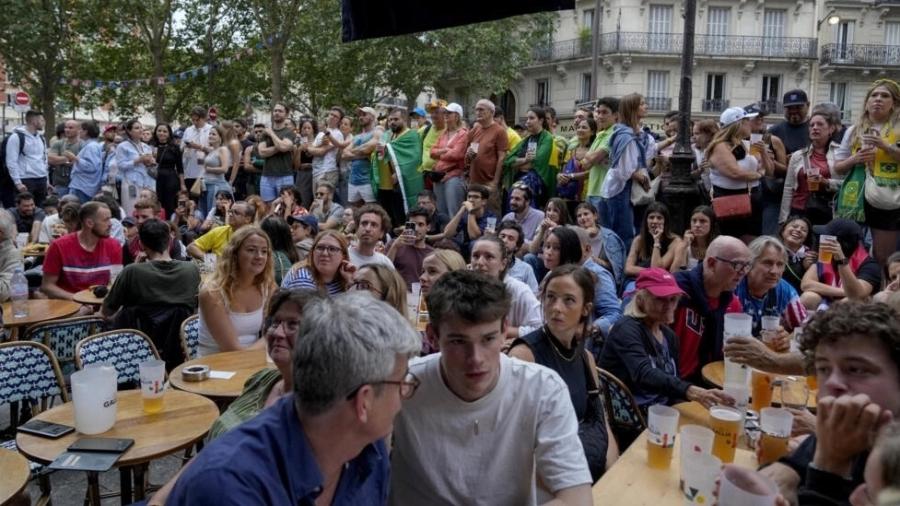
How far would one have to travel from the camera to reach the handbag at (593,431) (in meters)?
2.83

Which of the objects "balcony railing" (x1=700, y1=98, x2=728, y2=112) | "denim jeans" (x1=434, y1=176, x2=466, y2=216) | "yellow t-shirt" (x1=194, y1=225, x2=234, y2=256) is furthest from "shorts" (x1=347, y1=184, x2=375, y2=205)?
"balcony railing" (x1=700, y1=98, x2=728, y2=112)

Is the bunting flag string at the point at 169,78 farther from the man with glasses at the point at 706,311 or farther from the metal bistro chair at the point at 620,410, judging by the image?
the metal bistro chair at the point at 620,410

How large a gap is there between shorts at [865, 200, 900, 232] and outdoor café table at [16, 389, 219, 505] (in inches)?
215

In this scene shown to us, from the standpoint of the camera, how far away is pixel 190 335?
177 inches

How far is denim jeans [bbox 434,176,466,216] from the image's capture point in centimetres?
881

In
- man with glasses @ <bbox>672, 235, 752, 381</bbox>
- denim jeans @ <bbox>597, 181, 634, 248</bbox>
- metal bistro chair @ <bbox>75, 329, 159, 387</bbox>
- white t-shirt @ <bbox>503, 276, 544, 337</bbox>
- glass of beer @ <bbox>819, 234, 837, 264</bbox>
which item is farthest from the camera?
denim jeans @ <bbox>597, 181, 634, 248</bbox>

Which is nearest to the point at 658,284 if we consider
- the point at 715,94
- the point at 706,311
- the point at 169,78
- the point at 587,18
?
the point at 706,311

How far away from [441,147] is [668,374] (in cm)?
609

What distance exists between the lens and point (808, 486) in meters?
1.76

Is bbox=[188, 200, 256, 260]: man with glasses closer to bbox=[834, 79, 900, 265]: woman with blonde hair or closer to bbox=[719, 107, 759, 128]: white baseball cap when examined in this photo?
bbox=[719, 107, 759, 128]: white baseball cap

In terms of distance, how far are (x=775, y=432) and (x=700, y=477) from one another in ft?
1.31

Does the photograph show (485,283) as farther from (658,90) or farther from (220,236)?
(658,90)

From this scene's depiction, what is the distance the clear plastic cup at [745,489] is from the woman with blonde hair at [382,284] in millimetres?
2477

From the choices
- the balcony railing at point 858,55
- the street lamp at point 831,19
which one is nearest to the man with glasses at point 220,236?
the street lamp at point 831,19
